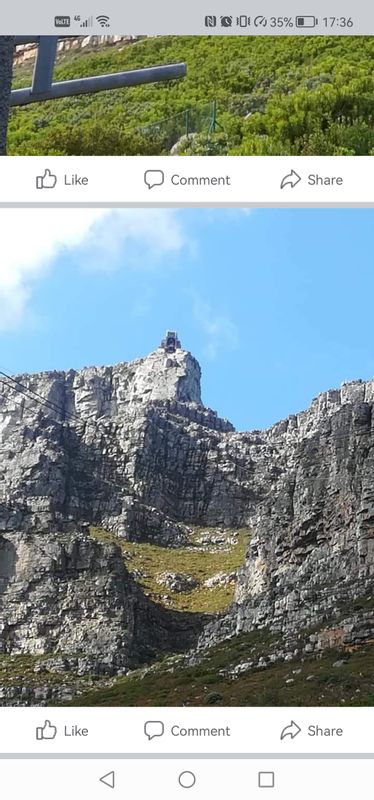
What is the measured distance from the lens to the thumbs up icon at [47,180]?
17.3 meters

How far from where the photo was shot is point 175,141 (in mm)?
25672

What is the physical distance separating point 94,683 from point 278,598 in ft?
37.4

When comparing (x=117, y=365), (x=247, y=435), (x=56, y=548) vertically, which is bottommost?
(x=56, y=548)

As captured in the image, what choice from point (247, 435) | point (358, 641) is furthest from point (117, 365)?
point (358, 641)
